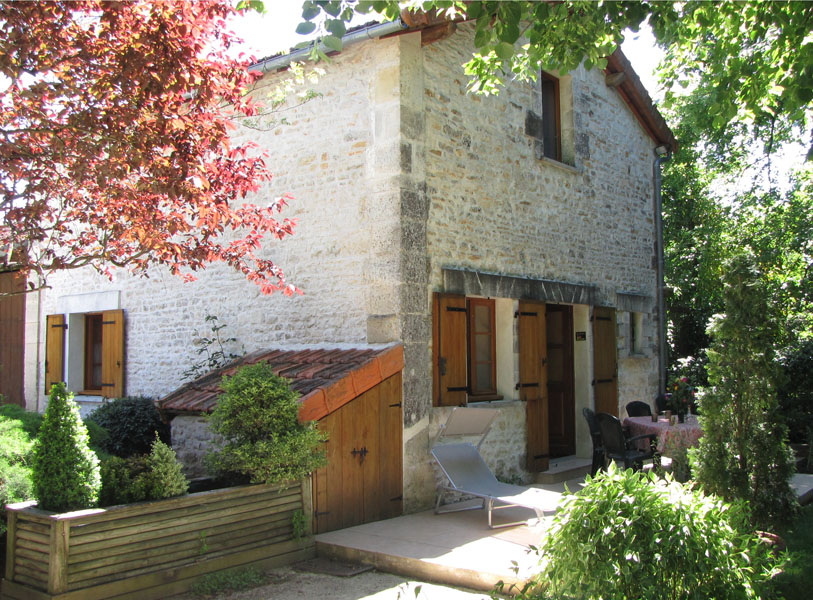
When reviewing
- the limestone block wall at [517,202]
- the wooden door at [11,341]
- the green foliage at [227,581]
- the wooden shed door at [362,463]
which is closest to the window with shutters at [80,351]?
the wooden door at [11,341]

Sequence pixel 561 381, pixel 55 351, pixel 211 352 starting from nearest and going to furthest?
pixel 211 352, pixel 561 381, pixel 55 351

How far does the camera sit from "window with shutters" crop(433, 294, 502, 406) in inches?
293

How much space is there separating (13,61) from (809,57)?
514 centimetres

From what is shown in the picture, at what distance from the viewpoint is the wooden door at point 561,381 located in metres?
10.0

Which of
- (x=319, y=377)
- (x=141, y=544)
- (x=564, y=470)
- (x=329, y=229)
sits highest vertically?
(x=329, y=229)

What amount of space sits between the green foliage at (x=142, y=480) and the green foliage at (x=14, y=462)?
0.79m

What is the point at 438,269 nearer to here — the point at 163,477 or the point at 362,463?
the point at 362,463

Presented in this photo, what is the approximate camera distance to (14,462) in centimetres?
577

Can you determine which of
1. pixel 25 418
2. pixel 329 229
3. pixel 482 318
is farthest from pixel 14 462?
pixel 482 318

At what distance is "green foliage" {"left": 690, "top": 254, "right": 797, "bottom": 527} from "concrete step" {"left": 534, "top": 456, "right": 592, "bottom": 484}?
3.41 metres

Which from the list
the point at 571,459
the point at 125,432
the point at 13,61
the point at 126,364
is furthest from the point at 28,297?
the point at 571,459

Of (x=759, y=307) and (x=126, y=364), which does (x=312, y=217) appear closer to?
(x=126, y=364)

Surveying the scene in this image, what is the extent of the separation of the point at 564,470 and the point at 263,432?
14.4 feet

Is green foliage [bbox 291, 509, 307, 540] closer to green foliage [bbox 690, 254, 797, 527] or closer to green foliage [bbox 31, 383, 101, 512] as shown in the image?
green foliage [bbox 31, 383, 101, 512]
